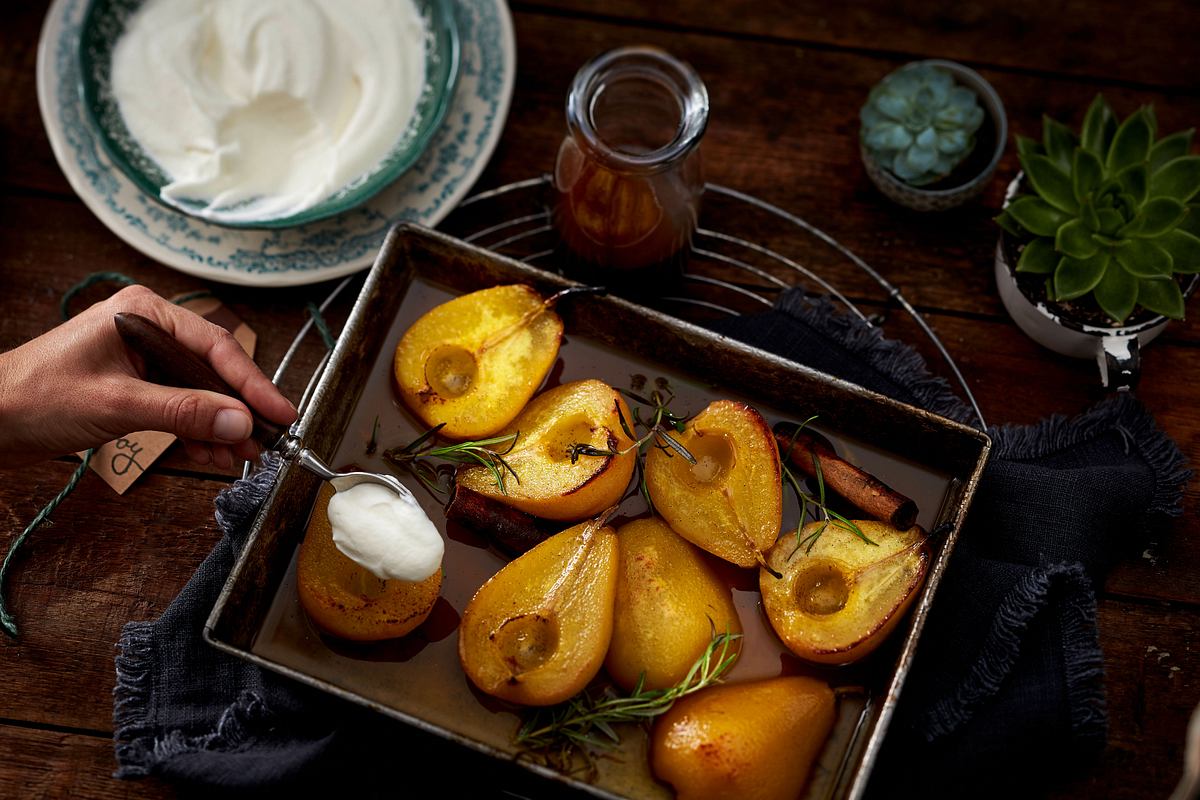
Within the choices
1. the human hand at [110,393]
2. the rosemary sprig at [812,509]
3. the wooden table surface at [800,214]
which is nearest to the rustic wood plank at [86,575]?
the wooden table surface at [800,214]

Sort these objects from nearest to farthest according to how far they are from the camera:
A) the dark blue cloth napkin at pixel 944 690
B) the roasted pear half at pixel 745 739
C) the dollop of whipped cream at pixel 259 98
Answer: the roasted pear half at pixel 745 739 → the dark blue cloth napkin at pixel 944 690 → the dollop of whipped cream at pixel 259 98

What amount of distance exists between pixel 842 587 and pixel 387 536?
1.64 ft

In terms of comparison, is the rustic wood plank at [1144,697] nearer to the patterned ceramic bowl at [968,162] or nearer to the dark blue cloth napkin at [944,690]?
the dark blue cloth napkin at [944,690]

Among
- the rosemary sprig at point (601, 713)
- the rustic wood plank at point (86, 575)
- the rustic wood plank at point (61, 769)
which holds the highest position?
the rosemary sprig at point (601, 713)

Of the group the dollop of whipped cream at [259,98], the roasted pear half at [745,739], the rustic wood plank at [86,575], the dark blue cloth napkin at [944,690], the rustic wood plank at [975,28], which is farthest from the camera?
the rustic wood plank at [975,28]

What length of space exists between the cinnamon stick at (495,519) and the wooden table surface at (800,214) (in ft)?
1.23

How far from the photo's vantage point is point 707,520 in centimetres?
119

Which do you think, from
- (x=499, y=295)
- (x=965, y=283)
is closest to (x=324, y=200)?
(x=499, y=295)

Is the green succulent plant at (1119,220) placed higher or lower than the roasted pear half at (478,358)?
higher

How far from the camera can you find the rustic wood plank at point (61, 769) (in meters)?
1.26

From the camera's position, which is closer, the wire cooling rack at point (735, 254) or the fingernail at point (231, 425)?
the fingernail at point (231, 425)

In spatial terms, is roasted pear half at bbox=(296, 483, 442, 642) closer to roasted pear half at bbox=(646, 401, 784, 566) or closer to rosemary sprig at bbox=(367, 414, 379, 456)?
rosemary sprig at bbox=(367, 414, 379, 456)

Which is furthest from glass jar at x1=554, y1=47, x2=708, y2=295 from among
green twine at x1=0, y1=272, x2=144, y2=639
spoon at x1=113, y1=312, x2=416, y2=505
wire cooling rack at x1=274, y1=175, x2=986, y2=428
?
green twine at x1=0, y1=272, x2=144, y2=639

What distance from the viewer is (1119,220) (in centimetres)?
127
